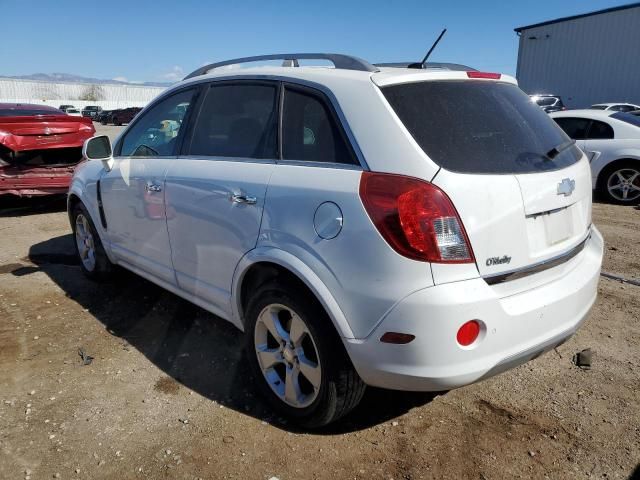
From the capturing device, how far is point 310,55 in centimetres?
284

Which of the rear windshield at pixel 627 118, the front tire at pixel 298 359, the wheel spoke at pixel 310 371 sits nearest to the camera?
the front tire at pixel 298 359

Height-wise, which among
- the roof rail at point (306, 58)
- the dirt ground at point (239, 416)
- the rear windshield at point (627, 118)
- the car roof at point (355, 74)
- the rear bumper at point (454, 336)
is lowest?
the dirt ground at point (239, 416)

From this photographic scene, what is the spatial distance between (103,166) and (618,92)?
107 feet

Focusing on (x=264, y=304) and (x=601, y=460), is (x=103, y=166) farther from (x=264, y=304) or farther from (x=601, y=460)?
(x=601, y=460)

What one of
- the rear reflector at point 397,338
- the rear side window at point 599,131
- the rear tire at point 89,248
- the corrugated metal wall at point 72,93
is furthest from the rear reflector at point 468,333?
the corrugated metal wall at point 72,93

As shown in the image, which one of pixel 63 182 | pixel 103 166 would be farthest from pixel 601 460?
pixel 63 182

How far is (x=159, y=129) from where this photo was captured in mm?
3662

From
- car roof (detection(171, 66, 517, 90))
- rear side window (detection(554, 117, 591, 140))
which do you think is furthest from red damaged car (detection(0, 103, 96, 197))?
rear side window (detection(554, 117, 591, 140))

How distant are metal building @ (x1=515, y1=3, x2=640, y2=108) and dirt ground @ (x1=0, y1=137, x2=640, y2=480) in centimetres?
3070

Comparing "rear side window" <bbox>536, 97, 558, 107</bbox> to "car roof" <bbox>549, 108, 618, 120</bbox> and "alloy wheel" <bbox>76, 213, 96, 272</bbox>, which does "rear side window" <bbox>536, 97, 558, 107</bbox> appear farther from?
"alloy wheel" <bbox>76, 213, 96, 272</bbox>

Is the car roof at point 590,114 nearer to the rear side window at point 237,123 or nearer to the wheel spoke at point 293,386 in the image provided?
the rear side window at point 237,123

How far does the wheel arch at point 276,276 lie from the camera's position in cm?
221

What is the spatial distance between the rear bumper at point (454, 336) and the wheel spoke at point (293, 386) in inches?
18.2

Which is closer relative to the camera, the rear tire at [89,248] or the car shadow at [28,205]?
the rear tire at [89,248]
